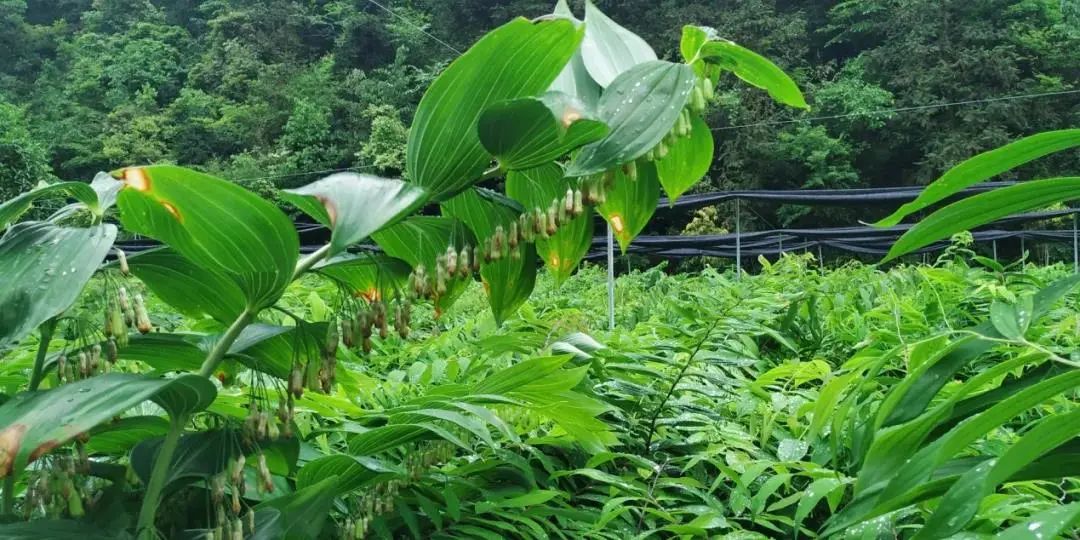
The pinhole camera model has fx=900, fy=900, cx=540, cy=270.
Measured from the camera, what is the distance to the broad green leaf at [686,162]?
3.17ft

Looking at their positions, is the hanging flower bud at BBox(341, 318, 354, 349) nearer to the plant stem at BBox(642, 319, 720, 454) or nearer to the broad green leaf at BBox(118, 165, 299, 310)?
the broad green leaf at BBox(118, 165, 299, 310)

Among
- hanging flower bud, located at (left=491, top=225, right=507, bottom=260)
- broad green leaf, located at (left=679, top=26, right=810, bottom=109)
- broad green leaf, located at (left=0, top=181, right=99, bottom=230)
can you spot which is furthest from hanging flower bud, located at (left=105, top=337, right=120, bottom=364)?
broad green leaf, located at (left=679, top=26, right=810, bottom=109)

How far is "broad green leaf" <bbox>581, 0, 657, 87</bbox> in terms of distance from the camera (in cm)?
83

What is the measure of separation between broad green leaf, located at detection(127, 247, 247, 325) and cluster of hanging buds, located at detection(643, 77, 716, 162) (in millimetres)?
426

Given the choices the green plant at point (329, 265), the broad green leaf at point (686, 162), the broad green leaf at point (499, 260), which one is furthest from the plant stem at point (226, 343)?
the broad green leaf at point (686, 162)

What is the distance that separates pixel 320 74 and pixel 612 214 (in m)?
26.6

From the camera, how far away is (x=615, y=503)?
103 cm

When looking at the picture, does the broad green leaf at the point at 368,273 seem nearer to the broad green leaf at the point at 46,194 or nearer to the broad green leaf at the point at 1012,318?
the broad green leaf at the point at 46,194

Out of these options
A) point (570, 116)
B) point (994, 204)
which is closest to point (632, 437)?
point (570, 116)

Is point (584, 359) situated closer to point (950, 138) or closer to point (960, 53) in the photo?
point (950, 138)

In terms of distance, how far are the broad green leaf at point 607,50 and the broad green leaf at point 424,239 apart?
0.65ft

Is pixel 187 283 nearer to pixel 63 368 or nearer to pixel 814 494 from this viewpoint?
pixel 63 368

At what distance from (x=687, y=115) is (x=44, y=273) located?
56cm

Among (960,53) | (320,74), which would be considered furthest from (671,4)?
(320,74)
